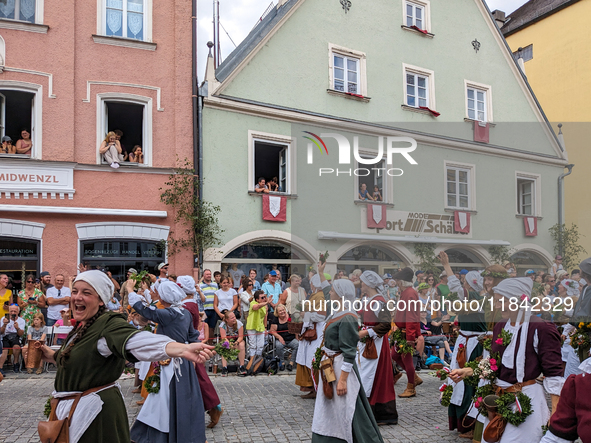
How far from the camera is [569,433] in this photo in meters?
2.97

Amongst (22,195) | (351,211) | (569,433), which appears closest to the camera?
(569,433)

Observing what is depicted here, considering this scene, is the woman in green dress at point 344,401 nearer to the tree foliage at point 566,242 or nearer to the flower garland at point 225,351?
the flower garland at point 225,351

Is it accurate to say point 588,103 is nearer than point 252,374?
No

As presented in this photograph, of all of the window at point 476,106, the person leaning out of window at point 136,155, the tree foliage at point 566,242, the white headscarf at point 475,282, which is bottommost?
the white headscarf at point 475,282

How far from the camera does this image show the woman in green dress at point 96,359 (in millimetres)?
3428

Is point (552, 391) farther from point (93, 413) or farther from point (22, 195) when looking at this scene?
point (22, 195)

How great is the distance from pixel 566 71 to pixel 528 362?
79.2ft

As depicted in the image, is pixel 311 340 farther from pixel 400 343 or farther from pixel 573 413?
pixel 573 413

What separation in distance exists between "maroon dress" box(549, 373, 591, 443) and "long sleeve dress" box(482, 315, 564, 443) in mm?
1413

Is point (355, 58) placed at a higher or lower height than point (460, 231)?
higher

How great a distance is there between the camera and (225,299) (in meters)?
12.4

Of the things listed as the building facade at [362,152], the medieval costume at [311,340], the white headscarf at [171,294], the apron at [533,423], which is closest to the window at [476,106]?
the building facade at [362,152]

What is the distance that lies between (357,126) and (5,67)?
953 centimetres

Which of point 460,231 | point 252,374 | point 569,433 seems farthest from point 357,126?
point 569,433
